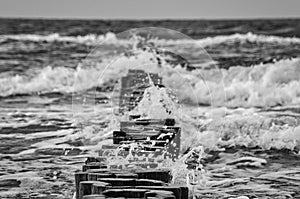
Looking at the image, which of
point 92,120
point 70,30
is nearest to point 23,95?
point 92,120

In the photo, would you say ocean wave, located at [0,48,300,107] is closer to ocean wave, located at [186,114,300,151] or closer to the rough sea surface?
the rough sea surface

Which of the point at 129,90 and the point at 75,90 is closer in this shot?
the point at 129,90

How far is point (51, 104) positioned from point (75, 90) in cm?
320

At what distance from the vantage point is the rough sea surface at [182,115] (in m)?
11.3

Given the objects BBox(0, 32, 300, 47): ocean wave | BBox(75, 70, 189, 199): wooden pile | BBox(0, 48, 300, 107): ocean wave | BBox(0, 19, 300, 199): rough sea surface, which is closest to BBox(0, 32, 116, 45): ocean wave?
BBox(0, 32, 300, 47): ocean wave

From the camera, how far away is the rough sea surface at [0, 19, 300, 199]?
37.1 feet

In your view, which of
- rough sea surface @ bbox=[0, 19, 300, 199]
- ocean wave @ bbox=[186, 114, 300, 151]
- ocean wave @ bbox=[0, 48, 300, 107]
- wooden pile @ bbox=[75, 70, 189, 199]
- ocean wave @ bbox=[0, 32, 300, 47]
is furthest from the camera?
ocean wave @ bbox=[0, 32, 300, 47]

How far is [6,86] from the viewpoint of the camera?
24.5m

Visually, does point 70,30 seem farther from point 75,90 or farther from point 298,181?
point 298,181

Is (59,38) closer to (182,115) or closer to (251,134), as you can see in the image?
(251,134)

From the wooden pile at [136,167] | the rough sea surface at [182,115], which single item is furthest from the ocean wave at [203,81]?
the wooden pile at [136,167]

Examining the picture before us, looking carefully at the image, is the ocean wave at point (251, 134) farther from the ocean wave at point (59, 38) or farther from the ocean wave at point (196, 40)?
the ocean wave at point (59, 38)

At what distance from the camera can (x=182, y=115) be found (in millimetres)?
13367

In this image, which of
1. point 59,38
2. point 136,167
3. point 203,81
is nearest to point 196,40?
point 59,38
